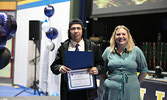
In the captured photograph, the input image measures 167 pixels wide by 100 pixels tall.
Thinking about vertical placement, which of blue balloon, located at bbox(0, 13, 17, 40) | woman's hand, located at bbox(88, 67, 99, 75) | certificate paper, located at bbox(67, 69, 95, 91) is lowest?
certificate paper, located at bbox(67, 69, 95, 91)

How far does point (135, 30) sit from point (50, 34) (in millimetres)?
1949

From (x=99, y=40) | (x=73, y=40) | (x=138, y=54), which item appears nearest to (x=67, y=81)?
(x=73, y=40)

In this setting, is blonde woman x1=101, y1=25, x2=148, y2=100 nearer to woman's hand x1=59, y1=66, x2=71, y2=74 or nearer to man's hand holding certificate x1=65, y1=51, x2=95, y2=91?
man's hand holding certificate x1=65, y1=51, x2=95, y2=91

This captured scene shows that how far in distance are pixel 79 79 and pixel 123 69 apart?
0.51 metres

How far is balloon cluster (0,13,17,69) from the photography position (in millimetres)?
1534

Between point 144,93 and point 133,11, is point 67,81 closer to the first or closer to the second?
point 144,93

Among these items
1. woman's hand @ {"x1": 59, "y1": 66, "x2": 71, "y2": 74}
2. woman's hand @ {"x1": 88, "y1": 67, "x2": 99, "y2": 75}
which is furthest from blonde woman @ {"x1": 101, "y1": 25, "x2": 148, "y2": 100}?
woman's hand @ {"x1": 59, "y1": 66, "x2": 71, "y2": 74}

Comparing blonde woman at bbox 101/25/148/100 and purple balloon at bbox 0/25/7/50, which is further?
blonde woman at bbox 101/25/148/100

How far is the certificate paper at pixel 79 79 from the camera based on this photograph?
1.64 meters

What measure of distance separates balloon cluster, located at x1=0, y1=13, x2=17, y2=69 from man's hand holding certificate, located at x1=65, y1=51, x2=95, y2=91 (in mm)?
525

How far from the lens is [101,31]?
4.48 meters

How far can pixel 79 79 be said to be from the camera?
1.66 metres

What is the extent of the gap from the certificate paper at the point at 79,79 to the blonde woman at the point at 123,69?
0.32 metres

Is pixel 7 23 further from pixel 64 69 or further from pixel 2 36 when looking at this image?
pixel 64 69
